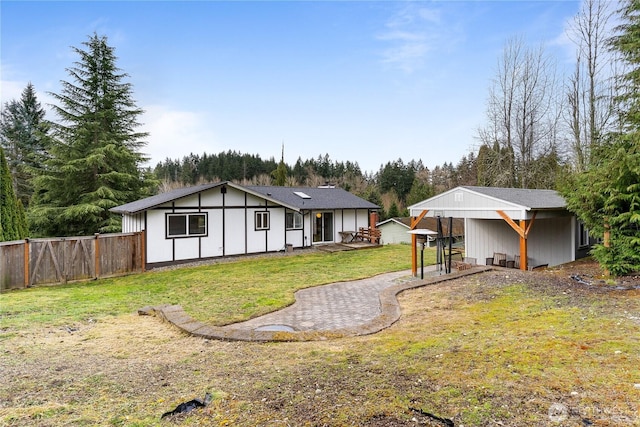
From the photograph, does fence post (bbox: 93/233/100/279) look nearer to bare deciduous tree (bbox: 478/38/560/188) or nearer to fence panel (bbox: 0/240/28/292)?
fence panel (bbox: 0/240/28/292)

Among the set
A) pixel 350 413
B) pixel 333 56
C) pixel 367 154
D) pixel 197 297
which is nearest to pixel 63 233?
pixel 197 297

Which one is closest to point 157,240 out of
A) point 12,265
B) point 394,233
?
point 12,265

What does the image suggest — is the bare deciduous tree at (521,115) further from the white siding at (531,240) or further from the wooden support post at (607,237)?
the wooden support post at (607,237)

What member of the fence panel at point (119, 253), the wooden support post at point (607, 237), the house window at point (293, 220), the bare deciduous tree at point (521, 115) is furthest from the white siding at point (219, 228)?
the bare deciduous tree at point (521, 115)

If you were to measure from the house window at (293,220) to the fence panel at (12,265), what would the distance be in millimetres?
10737

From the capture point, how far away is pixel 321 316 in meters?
6.96

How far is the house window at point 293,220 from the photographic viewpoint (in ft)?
60.7

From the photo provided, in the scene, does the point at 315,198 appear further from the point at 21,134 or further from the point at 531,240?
the point at 21,134

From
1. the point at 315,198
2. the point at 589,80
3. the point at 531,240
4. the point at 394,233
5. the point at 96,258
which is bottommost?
the point at 96,258

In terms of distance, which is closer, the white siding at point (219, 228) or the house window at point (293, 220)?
the white siding at point (219, 228)

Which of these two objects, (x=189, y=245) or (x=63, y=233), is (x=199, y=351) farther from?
(x=63, y=233)

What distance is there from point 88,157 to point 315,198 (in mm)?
13019

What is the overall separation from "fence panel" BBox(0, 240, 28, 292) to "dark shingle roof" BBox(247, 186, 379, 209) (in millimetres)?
10418

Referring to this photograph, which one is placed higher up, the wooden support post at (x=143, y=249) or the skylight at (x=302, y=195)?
the skylight at (x=302, y=195)
